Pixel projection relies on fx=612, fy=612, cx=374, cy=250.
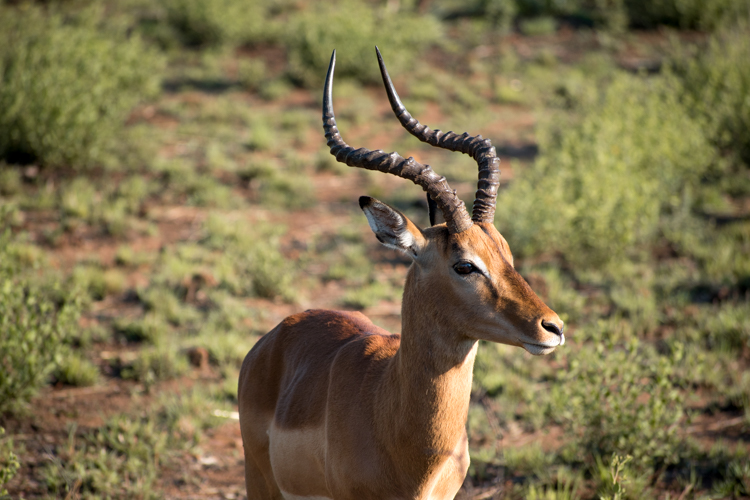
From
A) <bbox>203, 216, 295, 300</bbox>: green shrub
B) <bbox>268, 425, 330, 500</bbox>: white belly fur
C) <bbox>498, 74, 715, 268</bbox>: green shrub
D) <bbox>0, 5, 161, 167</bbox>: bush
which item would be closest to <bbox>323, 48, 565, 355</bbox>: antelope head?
<bbox>268, 425, 330, 500</bbox>: white belly fur

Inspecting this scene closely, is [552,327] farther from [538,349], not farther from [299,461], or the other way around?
[299,461]

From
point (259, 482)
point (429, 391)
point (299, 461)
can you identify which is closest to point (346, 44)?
point (259, 482)

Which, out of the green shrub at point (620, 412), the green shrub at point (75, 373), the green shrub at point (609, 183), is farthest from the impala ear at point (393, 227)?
the green shrub at point (609, 183)

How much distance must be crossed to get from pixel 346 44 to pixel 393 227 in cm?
1431

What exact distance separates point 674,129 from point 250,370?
8494 mm

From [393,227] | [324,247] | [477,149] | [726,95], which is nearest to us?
[393,227]

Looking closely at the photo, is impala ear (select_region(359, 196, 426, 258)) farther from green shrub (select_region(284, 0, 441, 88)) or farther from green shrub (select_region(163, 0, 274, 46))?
green shrub (select_region(163, 0, 274, 46))

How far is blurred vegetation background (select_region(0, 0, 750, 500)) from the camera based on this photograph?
4.82 meters

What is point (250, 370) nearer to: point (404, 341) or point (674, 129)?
point (404, 341)

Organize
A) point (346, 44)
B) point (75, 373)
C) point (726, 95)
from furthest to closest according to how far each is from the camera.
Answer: point (346, 44) → point (726, 95) → point (75, 373)

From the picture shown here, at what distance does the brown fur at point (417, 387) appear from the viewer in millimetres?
2875

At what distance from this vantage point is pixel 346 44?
16266mm

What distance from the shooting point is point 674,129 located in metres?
9.79

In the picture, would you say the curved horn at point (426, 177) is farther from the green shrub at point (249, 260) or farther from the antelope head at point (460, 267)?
the green shrub at point (249, 260)
